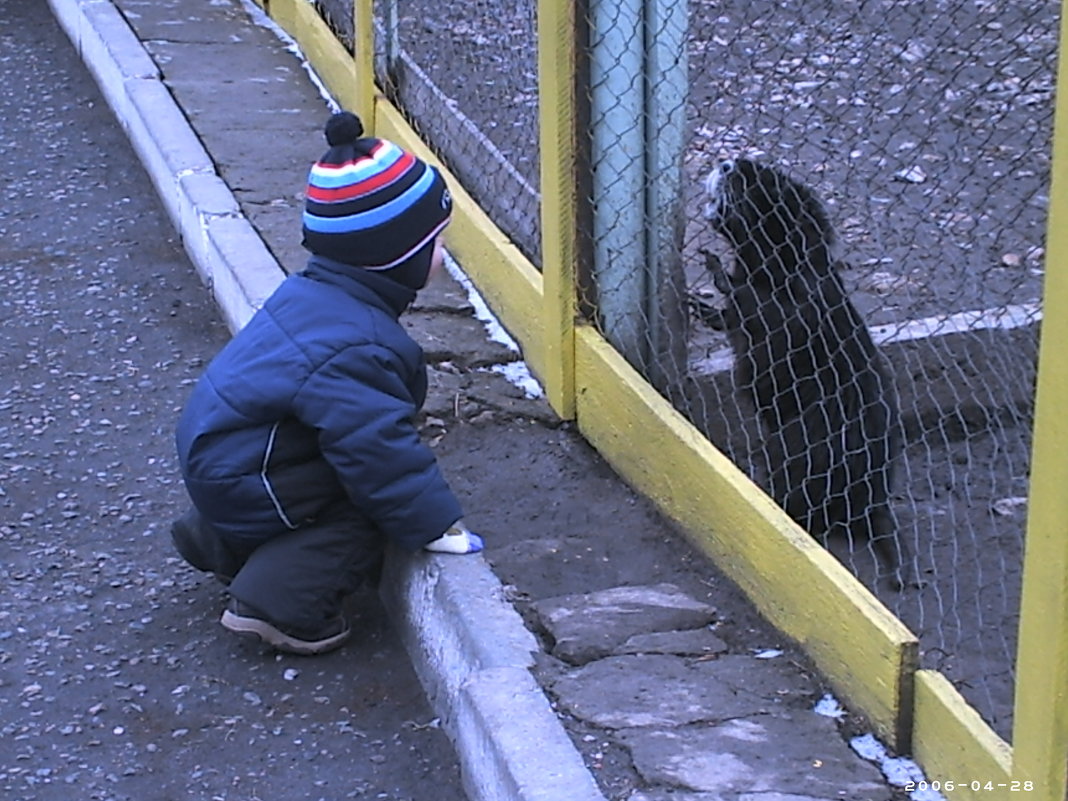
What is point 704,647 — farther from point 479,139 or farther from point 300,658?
point 479,139

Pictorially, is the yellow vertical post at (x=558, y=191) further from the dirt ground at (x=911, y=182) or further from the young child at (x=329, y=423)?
the young child at (x=329, y=423)

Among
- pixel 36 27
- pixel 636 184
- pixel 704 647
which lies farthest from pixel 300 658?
pixel 36 27

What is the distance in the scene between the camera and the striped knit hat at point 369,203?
3156 mm

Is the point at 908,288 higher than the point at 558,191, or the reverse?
the point at 558,191

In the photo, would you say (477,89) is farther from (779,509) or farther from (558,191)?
(779,509)

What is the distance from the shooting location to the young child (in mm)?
3094

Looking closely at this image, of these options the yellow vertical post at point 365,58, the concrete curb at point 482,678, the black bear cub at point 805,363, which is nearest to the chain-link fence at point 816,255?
the black bear cub at point 805,363

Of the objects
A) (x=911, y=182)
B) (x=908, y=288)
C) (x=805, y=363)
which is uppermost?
(x=911, y=182)

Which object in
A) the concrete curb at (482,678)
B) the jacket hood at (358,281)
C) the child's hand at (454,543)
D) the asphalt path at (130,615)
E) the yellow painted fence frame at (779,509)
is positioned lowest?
the asphalt path at (130,615)

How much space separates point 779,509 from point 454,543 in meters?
0.67

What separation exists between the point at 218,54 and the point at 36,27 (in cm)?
162

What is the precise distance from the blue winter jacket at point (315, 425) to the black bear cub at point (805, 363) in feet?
3.38

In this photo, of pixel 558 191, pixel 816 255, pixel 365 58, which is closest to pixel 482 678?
pixel 558 191

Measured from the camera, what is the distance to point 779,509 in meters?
3.07
